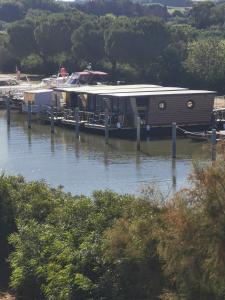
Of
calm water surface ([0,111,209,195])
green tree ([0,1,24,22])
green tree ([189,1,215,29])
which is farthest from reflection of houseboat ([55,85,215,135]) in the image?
green tree ([0,1,24,22])

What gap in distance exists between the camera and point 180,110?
→ 176 ft

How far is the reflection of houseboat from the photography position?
172ft

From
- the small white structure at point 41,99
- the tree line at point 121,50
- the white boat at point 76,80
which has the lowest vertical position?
the small white structure at point 41,99

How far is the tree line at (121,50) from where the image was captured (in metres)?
73.3

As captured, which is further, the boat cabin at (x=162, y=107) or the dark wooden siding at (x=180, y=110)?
the dark wooden siding at (x=180, y=110)

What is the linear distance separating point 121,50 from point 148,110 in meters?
22.9

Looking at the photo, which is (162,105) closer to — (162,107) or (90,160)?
(162,107)

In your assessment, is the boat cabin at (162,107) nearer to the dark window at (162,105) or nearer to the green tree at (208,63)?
the dark window at (162,105)

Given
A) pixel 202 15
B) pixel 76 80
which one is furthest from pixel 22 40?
pixel 202 15

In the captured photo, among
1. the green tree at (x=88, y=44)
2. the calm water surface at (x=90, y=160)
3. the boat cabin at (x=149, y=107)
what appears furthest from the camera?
the green tree at (x=88, y=44)

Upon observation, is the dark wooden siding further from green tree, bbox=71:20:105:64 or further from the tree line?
green tree, bbox=71:20:105:64

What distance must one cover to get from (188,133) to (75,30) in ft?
114

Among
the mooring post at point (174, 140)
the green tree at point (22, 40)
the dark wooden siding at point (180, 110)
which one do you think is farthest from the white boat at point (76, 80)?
the mooring post at point (174, 140)

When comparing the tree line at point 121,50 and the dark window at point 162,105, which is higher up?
the tree line at point 121,50
